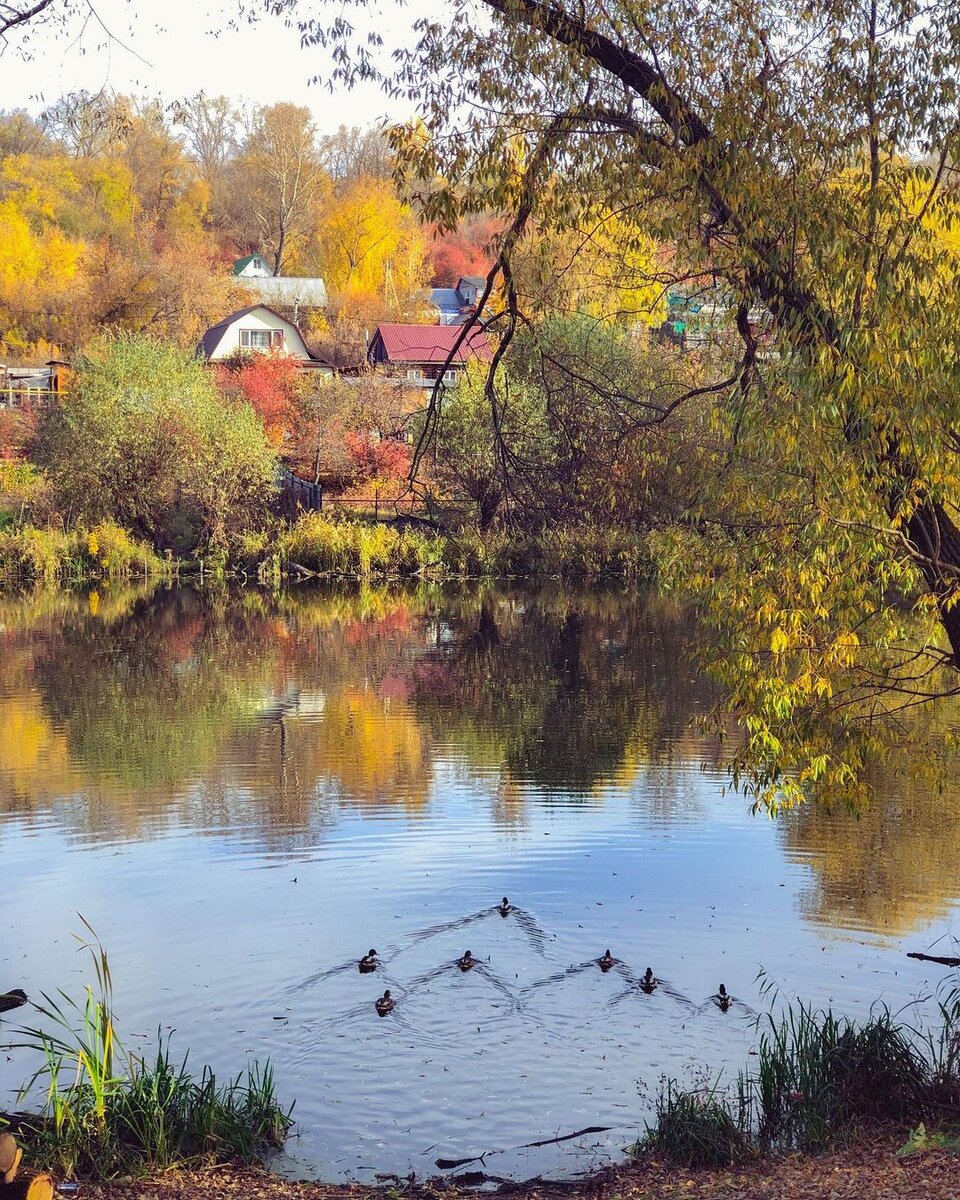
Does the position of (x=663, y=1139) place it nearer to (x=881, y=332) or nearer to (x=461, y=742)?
(x=881, y=332)

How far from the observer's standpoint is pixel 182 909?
12312 millimetres

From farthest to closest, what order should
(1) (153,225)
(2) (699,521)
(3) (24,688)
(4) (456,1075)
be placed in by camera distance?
(1) (153,225), (3) (24,688), (2) (699,521), (4) (456,1075)

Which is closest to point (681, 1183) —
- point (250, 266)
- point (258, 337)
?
point (258, 337)

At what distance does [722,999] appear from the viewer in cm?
977

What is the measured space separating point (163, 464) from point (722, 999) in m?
37.5

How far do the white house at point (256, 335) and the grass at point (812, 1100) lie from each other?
62626mm

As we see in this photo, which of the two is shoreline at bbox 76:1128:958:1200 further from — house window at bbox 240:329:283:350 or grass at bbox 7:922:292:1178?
Result: house window at bbox 240:329:283:350

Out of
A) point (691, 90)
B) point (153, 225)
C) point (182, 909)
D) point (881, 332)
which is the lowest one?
point (182, 909)

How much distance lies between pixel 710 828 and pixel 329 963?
5.89m

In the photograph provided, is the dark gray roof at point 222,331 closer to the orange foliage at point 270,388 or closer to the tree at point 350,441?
the orange foliage at point 270,388

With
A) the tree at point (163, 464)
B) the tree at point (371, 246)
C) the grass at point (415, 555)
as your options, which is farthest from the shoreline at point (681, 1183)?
the tree at point (371, 246)

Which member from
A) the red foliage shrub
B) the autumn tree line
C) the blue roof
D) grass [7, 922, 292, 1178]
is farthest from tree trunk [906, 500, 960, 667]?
the blue roof

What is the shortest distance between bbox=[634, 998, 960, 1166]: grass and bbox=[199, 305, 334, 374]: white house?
62626mm

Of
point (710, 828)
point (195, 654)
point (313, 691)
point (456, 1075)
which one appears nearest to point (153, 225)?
point (195, 654)
